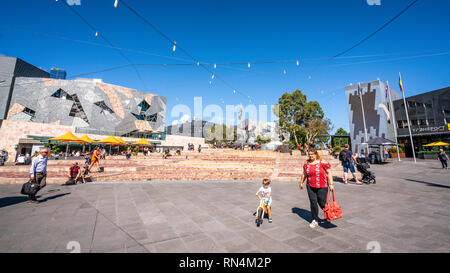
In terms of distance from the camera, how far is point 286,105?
31375 millimetres

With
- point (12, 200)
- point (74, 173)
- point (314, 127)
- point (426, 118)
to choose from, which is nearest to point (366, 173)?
point (12, 200)

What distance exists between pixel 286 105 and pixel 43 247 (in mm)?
32503

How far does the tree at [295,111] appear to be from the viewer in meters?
30.6

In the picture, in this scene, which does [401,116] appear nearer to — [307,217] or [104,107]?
[307,217]

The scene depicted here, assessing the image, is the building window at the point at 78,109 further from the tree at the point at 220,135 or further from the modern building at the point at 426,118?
the modern building at the point at 426,118

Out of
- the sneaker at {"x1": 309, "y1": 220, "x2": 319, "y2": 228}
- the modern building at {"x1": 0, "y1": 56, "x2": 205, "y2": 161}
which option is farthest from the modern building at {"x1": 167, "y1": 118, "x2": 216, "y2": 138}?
Result: the sneaker at {"x1": 309, "y1": 220, "x2": 319, "y2": 228}

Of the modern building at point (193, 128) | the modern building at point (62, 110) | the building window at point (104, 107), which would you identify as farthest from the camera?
the modern building at point (193, 128)

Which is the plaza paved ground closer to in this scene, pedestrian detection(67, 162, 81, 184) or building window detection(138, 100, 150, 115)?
pedestrian detection(67, 162, 81, 184)

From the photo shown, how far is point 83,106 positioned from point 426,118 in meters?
62.7

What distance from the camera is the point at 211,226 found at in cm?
357

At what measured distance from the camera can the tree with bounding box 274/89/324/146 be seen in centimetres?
3064

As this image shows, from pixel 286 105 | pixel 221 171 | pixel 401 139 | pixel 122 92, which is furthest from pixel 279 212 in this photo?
pixel 122 92

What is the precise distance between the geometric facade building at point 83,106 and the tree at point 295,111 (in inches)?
1195

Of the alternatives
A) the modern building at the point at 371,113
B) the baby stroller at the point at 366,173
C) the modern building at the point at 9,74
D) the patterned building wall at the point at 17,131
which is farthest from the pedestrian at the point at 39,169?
the modern building at the point at 9,74
